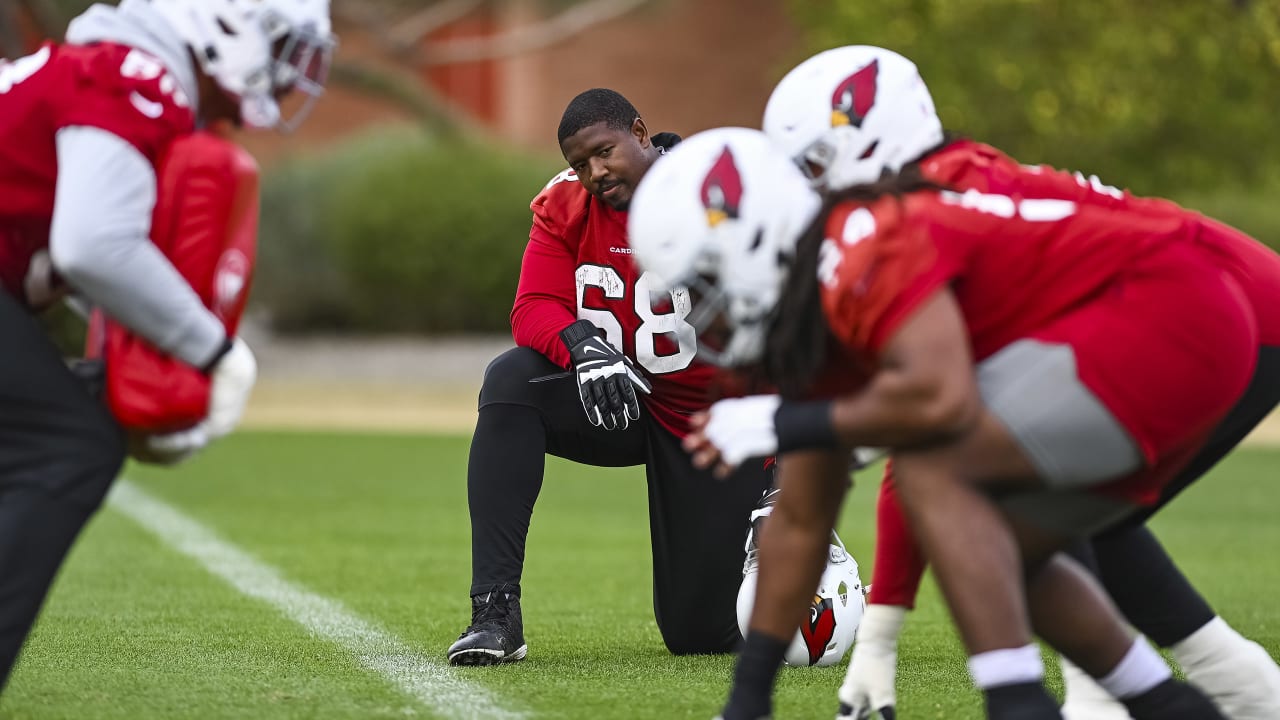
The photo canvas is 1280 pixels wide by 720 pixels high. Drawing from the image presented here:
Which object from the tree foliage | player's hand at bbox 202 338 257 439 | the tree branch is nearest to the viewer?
player's hand at bbox 202 338 257 439

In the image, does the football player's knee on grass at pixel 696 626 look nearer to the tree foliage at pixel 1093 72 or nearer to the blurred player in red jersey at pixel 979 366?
the blurred player in red jersey at pixel 979 366

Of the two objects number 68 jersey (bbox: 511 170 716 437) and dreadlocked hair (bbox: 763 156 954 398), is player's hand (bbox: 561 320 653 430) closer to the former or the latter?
number 68 jersey (bbox: 511 170 716 437)

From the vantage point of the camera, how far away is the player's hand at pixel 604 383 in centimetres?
483

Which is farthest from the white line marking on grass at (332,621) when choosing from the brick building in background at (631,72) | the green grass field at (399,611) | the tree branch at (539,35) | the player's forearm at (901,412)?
the brick building in background at (631,72)

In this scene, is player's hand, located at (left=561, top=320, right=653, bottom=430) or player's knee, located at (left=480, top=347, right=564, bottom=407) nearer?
player's hand, located at (left=561, top=320, right=653, bottom=430)

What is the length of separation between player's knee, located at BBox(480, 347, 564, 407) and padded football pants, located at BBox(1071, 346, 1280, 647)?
176 centimetres

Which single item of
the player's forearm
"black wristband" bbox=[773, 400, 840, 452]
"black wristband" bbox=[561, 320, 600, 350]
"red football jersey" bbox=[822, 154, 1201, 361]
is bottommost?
"black wristband" bbox=[561, 320, 600, 350]

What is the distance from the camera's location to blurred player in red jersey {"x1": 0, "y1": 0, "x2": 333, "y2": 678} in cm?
339

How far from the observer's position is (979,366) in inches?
128

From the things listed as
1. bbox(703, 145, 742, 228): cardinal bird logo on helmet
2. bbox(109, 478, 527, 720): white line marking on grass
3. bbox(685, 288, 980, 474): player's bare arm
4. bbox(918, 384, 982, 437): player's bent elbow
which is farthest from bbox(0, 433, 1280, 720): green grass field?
bbox(703, 145, 742, 228): cardinal bird logo on helmet

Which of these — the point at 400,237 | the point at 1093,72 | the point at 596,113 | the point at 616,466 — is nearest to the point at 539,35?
the point at 400,237

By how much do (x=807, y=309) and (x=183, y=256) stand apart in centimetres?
132

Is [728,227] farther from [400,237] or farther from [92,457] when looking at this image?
[400,237]

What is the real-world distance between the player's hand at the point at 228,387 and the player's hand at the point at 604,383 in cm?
139
